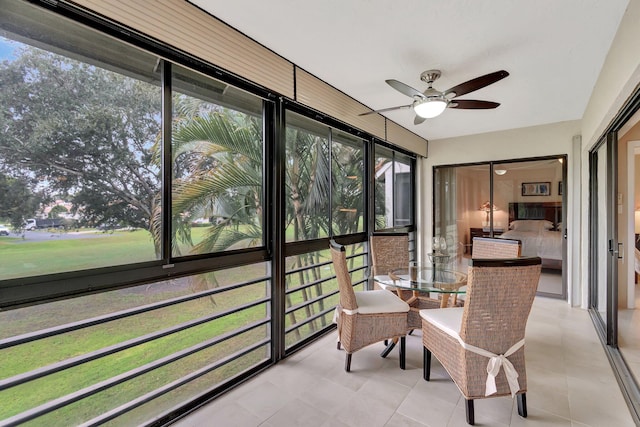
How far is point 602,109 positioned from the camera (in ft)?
8.07

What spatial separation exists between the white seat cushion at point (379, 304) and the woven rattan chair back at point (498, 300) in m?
0.69

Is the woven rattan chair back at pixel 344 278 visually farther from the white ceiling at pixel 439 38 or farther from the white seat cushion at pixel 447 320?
the white ceiling at pixel 439 38

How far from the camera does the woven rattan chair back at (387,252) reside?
322 cm

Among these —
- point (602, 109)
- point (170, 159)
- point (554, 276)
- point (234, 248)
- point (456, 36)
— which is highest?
point (456, 36)

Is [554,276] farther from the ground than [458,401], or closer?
farther from the ground

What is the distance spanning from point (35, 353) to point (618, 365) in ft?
12.9

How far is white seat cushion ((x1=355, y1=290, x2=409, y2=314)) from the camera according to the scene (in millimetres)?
2339

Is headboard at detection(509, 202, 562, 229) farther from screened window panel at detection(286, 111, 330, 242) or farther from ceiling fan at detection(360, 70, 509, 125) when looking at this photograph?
screened window panel at detection(286, 111, 330, 242)

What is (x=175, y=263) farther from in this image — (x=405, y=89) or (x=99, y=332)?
(x=405, y=89)

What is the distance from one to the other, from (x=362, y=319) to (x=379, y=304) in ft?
0.70

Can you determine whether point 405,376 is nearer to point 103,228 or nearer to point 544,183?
point 103,228

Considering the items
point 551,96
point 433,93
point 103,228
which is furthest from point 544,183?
point 103,228

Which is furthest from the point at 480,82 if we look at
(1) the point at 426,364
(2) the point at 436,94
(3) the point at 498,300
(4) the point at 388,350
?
(4) the point at 388,350

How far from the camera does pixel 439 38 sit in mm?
2057
